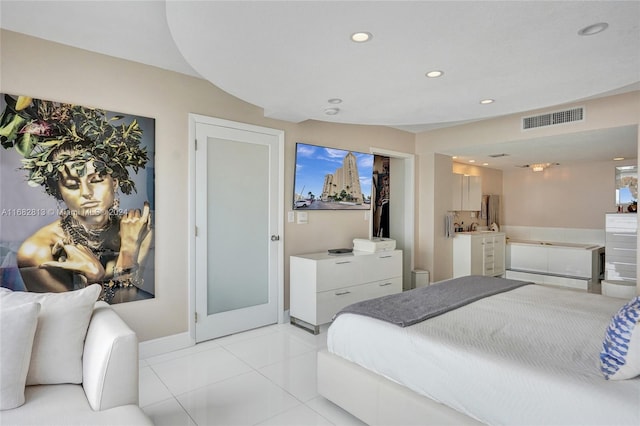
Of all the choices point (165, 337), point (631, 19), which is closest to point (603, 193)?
point (631, 19)

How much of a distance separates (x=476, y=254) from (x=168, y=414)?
5.15 metres

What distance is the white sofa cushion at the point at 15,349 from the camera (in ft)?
4.73

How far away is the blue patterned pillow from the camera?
4.55 ft

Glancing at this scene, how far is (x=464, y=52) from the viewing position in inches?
85.0

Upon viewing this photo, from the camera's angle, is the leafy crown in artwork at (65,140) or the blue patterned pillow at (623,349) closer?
the blue patterned pillow at (623,349)

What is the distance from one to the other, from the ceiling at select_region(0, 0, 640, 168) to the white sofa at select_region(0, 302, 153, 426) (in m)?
1.64

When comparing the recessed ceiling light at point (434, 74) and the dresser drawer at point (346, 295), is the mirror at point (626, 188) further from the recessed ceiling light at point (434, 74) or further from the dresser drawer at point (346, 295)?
the recessed ceiling light at point (434, 74)

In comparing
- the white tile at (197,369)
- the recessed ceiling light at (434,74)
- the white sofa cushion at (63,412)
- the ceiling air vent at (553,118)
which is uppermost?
the ceiling air vent at (553,118)

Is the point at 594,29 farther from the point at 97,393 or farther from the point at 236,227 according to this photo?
the point at 236,227

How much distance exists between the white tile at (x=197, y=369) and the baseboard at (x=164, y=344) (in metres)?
0.19

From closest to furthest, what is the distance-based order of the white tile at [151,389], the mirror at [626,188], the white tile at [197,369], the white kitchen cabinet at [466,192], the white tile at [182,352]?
1. the white tile at [151,389]
2. the white tile at [197,369]
3. the white tile at [182,352]
4. the mirror at [626,188]
5. the white kitchen cabinet at [466,192]

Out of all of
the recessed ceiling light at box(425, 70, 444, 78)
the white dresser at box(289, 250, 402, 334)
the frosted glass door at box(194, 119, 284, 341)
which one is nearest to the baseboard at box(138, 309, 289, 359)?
the frosted glass door at box(194, 119, 284, 341)

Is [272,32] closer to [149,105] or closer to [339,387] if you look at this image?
[149,105]

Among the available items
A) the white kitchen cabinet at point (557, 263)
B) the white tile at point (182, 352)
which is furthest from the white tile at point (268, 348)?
the white kitchen cabinet at point (557, 263)
